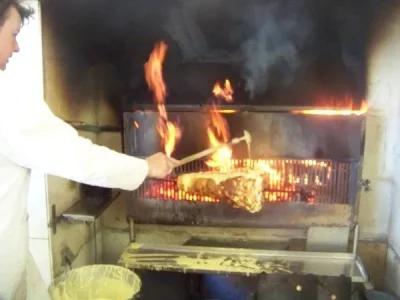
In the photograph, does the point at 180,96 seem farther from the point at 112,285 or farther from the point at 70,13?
the point at 112,285

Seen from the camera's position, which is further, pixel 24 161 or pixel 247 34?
pixel 247 34

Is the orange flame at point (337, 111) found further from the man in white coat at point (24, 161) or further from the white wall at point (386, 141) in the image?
the man in white coat at point (24, 161)

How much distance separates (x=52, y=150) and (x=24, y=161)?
0.08 m

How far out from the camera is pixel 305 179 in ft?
6.39

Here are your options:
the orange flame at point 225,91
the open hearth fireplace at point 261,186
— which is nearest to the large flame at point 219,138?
the open hearth fireplace at point 261,186

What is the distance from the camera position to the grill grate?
1928mm

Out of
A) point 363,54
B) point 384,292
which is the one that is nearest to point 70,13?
point 363,54

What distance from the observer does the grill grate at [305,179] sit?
1.93m

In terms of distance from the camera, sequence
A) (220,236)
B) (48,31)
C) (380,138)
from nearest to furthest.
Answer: (48,31)
(380,138)
(220,236)

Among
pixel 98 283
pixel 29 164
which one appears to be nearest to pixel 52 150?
pixel 29 164

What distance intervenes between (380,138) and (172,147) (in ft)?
3.02

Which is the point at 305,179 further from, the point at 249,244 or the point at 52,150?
the point at 52,150

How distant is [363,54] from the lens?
204cm

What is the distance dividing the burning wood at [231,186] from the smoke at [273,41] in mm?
510
